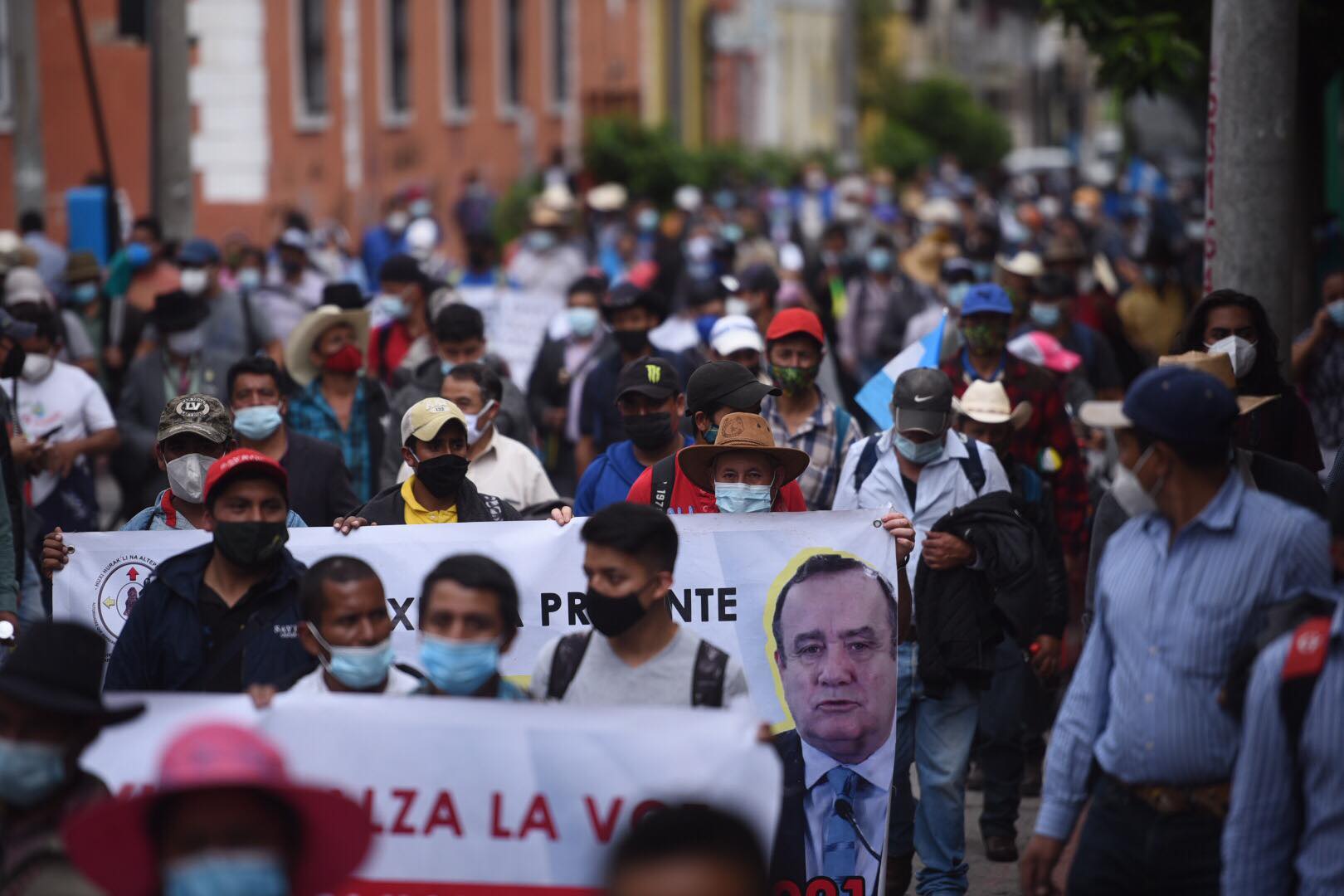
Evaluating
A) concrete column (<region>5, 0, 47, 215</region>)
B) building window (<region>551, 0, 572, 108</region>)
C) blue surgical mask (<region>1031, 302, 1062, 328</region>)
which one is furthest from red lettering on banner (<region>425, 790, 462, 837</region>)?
building window (<region>551, 0, 572, 108</region>)

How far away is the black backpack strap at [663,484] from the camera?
707 cm

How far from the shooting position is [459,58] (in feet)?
115

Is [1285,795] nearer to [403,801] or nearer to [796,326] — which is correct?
[403,801]

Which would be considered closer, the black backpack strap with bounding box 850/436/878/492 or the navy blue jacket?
the navy blue jacket

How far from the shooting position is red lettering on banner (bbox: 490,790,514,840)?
475 centimetres

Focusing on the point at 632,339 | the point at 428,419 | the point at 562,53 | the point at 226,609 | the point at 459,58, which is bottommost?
the point at 226,609

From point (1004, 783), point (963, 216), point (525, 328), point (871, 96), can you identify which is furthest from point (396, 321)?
point (871, 96)

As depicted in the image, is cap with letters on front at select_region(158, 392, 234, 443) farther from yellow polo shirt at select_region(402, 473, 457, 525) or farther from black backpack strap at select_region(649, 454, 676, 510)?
black backpack strap at select_region(649, 454, 676, 510)

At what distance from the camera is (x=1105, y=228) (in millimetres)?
25922

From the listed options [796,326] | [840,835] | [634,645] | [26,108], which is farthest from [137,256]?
[634,645]

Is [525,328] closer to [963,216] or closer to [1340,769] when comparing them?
[1340,769]

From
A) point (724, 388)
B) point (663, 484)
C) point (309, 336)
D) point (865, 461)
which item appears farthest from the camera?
point (309, 336)

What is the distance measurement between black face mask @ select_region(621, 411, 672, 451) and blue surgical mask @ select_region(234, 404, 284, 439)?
4.61ft

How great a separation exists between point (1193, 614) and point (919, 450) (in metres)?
2.68
